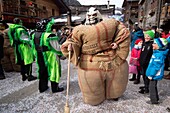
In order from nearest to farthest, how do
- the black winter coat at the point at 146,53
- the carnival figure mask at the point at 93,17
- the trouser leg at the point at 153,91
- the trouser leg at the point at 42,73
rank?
the carnival figure mask at the point at 93,17 → the trouser leg at the point at 153,91 → the black winter coat at the point at 146,53 → the trouser leg at the point at 42,73

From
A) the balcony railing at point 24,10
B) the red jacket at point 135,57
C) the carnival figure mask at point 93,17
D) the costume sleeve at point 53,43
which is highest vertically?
the balcony railing at point 24,10

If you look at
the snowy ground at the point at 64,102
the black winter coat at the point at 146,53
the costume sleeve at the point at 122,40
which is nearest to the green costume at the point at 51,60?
the snowy ground at the point at 64,102

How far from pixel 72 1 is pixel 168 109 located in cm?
2579

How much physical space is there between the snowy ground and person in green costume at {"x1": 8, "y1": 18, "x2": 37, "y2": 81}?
636 mm

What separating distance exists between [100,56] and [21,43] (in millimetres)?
2514

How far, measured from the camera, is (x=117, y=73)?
241cm

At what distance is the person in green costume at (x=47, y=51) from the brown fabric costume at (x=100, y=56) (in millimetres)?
681

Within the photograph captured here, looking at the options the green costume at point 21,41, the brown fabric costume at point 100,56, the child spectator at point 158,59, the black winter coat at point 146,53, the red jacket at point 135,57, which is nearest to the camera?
the brown fabric costume at point 100,56

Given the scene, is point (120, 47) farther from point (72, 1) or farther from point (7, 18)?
point (72, 1)

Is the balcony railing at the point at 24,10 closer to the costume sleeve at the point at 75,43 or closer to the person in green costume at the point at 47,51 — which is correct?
the person in green costume at the point at 47,51

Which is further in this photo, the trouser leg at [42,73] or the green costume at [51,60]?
the trouser leg at [42,73]

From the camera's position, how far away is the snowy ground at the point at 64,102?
2.49 meters

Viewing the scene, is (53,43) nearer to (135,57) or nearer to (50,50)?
(50,50)

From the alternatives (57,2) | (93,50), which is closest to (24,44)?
(93,50)
